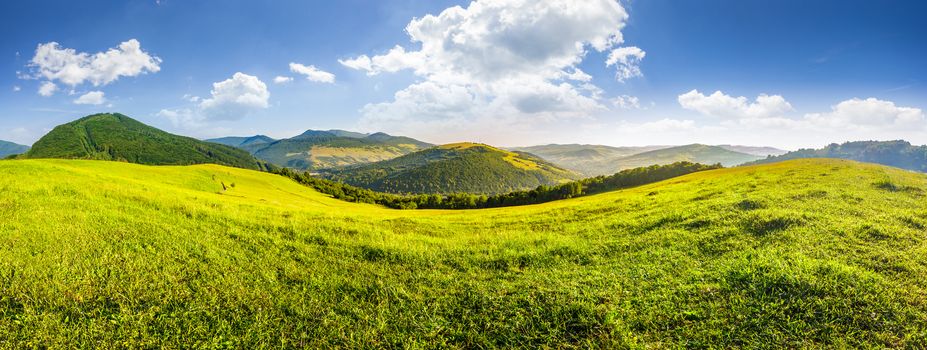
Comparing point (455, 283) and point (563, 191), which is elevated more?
point (455, 283)

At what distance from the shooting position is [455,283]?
30.4ft

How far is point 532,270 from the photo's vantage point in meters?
10.3

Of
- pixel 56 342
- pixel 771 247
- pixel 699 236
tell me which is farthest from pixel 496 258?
pixel 56 342

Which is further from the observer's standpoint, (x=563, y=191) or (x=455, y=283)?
(x=563, y=191)

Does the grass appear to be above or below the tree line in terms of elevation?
above

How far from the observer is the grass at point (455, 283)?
6766 millimetres

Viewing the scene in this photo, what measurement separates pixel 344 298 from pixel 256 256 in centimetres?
442

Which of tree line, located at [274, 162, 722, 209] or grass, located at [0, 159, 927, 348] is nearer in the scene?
grass, located at [0, 159, 927, 348]

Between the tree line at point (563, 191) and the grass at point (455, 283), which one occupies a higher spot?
the grass at point (455, 283)

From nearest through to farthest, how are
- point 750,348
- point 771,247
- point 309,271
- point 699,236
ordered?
point 750,348, point 309,271, point 771,247, point 699,236

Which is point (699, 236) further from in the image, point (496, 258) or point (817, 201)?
point (817, 201)

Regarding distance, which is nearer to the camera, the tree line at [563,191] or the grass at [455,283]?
the grass at [455,283]

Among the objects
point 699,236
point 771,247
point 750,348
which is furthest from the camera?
point 699,236

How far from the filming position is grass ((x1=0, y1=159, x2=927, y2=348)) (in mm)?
6766
